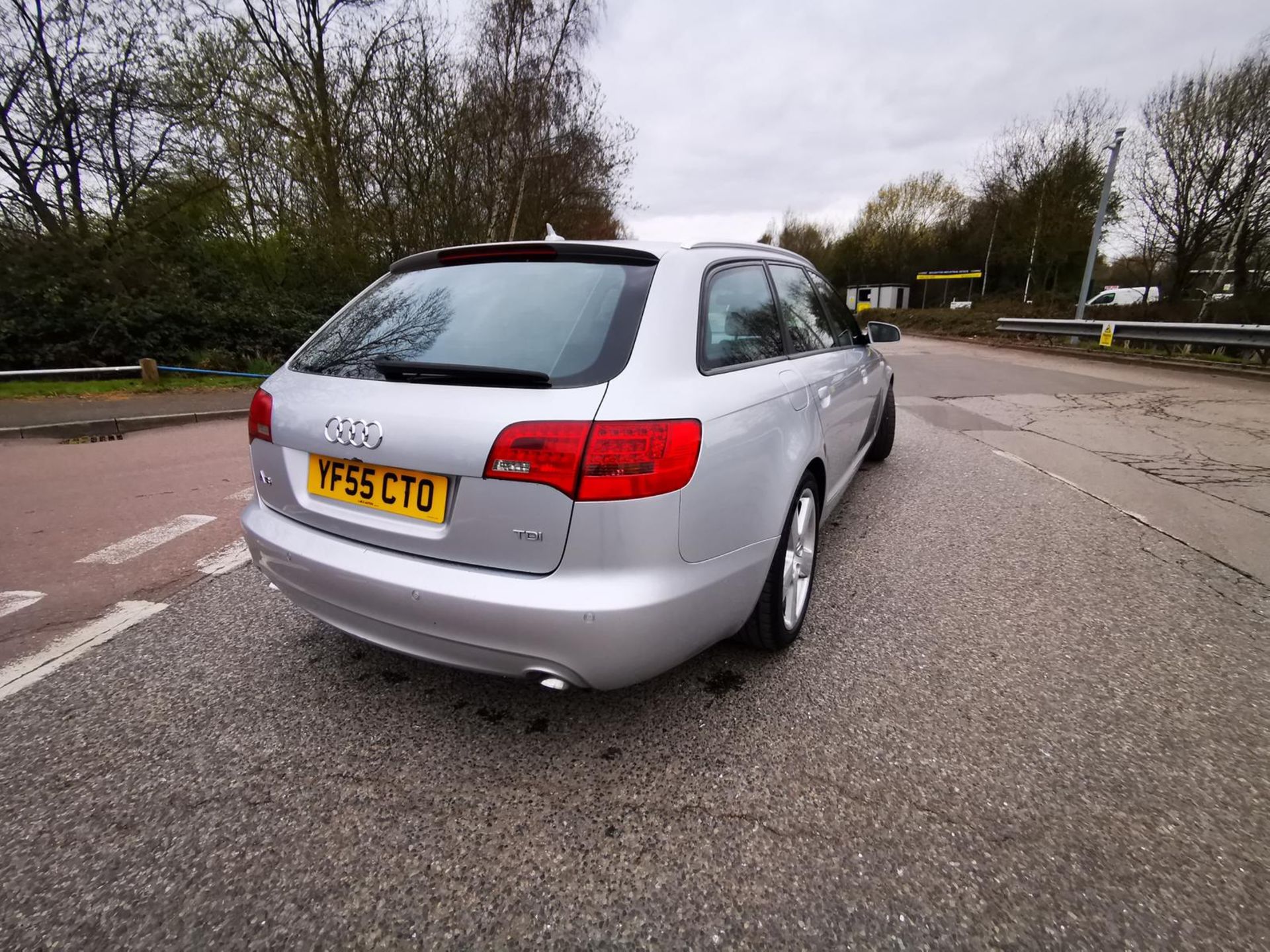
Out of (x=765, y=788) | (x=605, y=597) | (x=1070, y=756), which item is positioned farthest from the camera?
(x=1070, y=756)

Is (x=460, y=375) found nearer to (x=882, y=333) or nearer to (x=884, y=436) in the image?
(x=882, y=333)

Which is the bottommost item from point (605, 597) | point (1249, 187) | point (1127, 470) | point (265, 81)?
point (1127, 470)

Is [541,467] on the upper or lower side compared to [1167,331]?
upper

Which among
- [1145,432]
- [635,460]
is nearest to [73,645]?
[635,460]

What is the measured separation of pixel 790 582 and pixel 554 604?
1.20 meters

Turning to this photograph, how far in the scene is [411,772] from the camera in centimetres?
192

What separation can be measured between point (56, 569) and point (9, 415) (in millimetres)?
6538

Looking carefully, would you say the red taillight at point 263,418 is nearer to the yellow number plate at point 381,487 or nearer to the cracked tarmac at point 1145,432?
the yellow number plate at point 381,487

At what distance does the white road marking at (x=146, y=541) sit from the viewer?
3.58 m

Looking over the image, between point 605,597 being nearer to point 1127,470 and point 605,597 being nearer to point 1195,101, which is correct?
point 1127,470

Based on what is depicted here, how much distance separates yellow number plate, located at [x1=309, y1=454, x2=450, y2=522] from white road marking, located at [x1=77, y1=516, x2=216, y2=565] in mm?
2430

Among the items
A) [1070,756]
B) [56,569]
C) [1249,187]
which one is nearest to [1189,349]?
[1249,187]

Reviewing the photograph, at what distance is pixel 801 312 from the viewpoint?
3.24 m

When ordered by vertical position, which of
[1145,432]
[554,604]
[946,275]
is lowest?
[1145,432]
